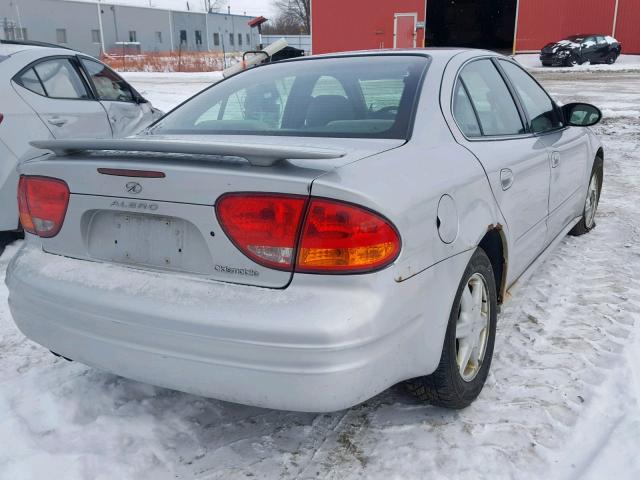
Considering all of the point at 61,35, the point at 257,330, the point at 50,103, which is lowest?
the point at 257,330

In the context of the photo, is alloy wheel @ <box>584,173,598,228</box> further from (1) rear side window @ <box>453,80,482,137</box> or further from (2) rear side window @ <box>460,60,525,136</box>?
(1) rear side window @ <box>453,80,482,137</box>

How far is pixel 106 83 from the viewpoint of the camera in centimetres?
584

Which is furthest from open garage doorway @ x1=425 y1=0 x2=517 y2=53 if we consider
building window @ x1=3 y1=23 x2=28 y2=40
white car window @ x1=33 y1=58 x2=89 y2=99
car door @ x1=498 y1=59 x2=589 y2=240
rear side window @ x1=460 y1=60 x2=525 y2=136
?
rear side window @ x1=460 y1=60 x2=525 y2=136

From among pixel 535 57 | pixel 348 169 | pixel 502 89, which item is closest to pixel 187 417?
pixel 348 169

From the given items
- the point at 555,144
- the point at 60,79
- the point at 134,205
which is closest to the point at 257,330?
the point at 134,205

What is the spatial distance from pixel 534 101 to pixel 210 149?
8.13 feet

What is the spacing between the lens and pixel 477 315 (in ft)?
8.43

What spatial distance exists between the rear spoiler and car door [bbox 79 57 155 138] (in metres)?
3.21

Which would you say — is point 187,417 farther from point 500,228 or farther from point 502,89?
point 502,89

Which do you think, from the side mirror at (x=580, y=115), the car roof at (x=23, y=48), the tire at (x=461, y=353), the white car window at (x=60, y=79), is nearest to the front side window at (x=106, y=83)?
the white car window at (x=60, y=79)

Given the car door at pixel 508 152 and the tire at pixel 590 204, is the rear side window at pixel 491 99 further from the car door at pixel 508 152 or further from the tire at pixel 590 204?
the tire at pixel 590 204

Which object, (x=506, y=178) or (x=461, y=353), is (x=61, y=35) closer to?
(x=506, y=178)

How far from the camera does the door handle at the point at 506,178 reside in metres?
2.74

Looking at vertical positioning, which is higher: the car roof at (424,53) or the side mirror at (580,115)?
the car roof at (424,53)
